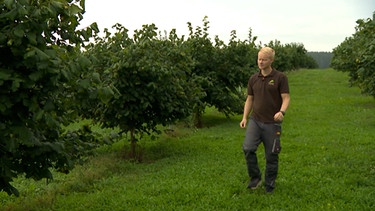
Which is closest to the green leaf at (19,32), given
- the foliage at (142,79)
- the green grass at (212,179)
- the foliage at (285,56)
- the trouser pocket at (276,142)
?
the green grass at (212,179)

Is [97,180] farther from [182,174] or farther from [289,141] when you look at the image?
[289,141]

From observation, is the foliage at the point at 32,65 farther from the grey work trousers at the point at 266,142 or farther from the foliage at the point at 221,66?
the foliage at the point at 221,66

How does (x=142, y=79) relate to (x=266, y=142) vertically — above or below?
above

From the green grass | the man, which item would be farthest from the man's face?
the green grass

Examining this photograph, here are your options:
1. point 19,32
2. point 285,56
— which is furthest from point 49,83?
point 285,56

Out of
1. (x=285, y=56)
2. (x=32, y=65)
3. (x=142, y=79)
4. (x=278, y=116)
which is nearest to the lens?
(x=32, y=65)

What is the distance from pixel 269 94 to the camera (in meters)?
6.16

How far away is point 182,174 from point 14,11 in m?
5.00

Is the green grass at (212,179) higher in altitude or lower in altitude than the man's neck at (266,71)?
lower

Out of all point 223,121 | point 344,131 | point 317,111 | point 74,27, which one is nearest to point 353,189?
point 74,27

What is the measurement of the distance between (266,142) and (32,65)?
362 centimetres

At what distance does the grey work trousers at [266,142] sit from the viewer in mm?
6180

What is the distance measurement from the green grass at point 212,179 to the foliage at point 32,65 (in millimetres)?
2511

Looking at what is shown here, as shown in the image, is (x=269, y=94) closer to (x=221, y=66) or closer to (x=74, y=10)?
(x=74, y=10)
